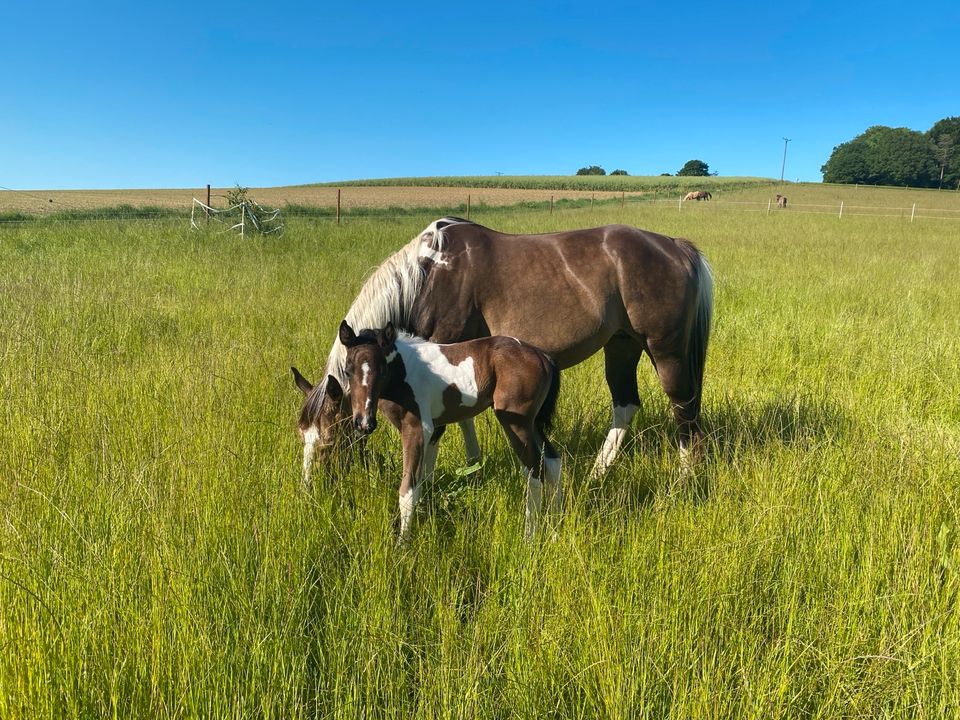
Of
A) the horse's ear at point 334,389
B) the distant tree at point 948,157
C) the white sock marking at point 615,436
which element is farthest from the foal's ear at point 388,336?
the distant tree at point 948,157

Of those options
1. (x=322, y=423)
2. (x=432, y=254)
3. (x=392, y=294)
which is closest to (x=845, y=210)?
(x=432, y=254)

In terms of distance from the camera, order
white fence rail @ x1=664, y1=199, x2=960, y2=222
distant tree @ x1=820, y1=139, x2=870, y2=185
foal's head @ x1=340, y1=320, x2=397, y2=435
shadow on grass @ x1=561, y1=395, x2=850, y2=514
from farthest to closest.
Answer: distant tree @ x1=820, y1=139, x2=870, y2=185
white fence rail @ x1=664, y1=199, x2=960, y2=222
shadow on grass @ x1=561, y1=395, x2=850, y2=514
foal's head @ x1=340, y1=320, x2=397, y2=435

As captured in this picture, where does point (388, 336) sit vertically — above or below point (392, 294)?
below

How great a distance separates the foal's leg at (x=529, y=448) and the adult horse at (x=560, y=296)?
1.96ft

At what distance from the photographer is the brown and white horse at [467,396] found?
8.44ft

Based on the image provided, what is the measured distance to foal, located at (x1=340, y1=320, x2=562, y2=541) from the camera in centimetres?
257

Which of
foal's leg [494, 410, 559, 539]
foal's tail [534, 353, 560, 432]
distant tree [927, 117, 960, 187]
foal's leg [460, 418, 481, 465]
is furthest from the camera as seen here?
distant tree [927, 117, 960, 187]

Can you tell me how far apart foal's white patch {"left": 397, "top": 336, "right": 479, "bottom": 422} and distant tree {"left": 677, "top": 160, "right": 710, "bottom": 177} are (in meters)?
130

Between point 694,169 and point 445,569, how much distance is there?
135 m

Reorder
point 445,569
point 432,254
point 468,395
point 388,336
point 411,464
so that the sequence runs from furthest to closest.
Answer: point 432,254
point 468,395
point 411,464
point 388,336
point 445,569

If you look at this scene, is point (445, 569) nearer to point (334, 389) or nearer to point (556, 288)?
point (334, 389)

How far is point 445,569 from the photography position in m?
2.23

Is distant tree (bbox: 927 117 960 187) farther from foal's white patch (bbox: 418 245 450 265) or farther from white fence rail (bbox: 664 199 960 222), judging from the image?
foal's white patch (bbox: 418 245 450 265)

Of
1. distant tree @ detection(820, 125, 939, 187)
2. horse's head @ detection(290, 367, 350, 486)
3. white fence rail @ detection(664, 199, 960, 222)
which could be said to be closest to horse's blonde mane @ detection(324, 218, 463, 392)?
horse's head @ detection(290, 367, 350, 486)
